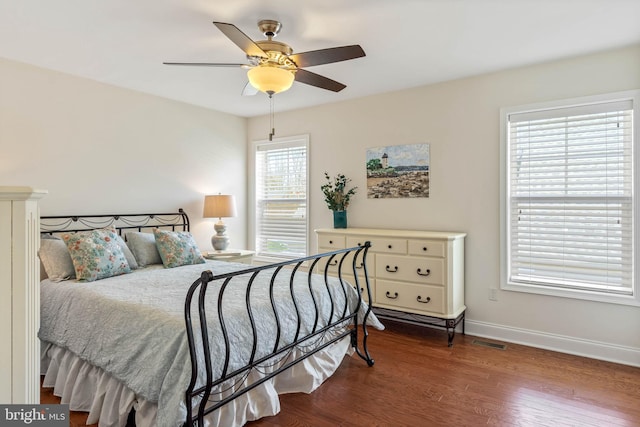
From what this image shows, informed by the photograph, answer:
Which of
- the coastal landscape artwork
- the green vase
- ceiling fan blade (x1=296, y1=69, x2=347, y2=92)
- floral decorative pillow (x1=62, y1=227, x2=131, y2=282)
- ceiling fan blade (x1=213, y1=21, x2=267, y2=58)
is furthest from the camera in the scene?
the green vase

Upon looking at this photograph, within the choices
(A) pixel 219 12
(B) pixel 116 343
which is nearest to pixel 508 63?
(A) pixel 219 12

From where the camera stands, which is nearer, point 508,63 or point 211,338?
point 211,338

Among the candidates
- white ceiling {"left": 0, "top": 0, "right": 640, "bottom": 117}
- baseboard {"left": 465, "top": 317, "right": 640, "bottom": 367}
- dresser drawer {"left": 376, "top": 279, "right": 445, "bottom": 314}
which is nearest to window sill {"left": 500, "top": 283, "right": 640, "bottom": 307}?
baseboard {"left": 465, "top": 317, "right": 640, "bottom": 367}

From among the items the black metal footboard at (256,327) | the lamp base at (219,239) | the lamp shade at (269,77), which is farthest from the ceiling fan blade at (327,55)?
the lamp base at (219,239)

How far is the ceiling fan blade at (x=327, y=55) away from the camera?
211 cm

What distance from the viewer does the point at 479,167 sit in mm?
3492

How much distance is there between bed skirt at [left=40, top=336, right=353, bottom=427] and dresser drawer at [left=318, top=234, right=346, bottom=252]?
1.25m

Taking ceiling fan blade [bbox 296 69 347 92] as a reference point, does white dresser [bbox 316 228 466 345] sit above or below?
below

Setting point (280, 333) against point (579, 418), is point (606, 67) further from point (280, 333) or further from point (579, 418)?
point (280, 333)

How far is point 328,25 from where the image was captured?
2477 mm

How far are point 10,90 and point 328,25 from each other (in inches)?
106

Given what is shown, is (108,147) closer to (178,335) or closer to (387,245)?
(178,335)

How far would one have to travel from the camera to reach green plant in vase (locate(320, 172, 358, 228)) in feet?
13.9

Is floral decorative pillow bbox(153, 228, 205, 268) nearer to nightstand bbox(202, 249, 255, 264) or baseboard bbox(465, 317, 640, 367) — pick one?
nightstand bbox(202, 249, 255, 264)
